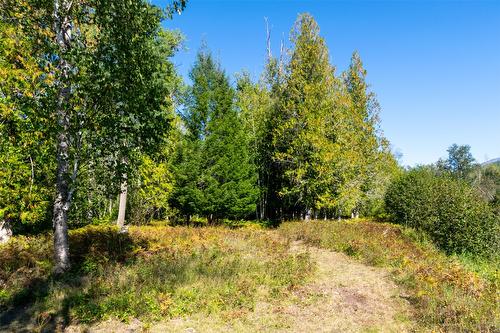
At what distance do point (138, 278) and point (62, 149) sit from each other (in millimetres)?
4360

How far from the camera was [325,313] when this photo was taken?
9.14 metres

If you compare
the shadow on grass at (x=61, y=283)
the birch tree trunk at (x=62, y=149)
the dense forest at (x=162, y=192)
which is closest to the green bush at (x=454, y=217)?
the dense forest at (x=162, y=192)

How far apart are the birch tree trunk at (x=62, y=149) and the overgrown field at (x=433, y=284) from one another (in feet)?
33.0

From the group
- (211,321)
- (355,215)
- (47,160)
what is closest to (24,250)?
(47,160)

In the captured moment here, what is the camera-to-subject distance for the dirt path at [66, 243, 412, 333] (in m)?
8.10

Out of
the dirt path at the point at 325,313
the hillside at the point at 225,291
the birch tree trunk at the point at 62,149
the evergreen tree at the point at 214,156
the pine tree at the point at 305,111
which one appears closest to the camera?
the dirt path at the point at 325,313

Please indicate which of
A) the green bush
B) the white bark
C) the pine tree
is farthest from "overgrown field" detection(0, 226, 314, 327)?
the green bush

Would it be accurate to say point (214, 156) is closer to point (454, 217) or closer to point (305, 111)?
point (305, 111)

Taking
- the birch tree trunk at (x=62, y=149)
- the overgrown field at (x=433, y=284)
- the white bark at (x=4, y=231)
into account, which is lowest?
the overgrown field at (x=433, y=284)

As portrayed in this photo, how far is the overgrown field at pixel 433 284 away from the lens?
7.98 m

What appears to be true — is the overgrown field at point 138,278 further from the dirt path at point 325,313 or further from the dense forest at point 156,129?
the dense forest at point 156,129

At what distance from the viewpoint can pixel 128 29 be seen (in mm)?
9758

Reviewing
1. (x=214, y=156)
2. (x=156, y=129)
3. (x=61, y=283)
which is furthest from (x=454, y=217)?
(x=61, y=283)

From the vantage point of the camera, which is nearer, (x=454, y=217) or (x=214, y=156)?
(x=454, y=217)
